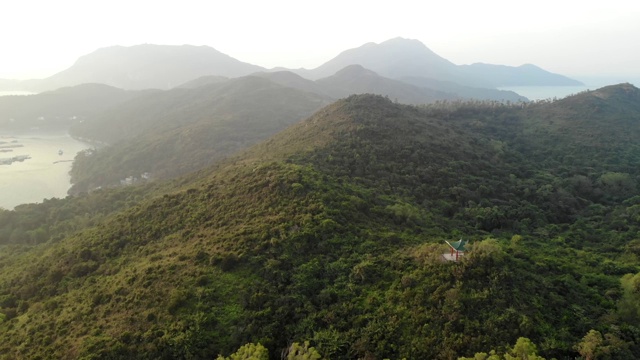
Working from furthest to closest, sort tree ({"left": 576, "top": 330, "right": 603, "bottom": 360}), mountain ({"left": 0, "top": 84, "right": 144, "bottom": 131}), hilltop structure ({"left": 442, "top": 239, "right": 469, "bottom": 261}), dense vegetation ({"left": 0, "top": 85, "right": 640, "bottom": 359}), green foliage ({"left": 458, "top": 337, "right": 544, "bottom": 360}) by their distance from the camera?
mountain ({"left": 0, "top": 84, "right": 144, "bottom": 131}) → hilltop structure ({"left": 442, "top": 239, "right": 469, "bottom": 261}) → dense vegetation ({"left": 0, "top": 85, "right": 640, "bottom": 359}) → tree ({"left": 576, "top": 330, "right": 603, "bottom": 360}) → green foliage ({"left": 458, "top": 337, "right": 544, "bottom": 360})

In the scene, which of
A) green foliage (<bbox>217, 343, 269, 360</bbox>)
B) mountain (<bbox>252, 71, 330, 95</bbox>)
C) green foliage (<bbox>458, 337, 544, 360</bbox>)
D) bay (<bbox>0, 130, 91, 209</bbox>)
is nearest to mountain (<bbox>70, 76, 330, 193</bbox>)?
bay (<bbox>0, 130, 91, 209</bbox>)

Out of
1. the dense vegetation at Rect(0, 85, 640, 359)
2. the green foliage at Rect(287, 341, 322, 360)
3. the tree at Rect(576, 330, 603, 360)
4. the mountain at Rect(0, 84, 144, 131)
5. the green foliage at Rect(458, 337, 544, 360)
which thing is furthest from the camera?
the mountain at Rect(0, 84, 144, 131)

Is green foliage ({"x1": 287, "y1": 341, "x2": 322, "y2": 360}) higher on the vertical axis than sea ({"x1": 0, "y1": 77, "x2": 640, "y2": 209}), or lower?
higher

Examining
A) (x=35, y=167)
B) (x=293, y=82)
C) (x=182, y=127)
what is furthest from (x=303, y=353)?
(x=293, y=82)

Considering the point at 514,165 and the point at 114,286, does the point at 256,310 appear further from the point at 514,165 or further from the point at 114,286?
the point at 514,165

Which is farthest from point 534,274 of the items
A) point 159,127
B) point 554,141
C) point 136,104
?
point 136,104

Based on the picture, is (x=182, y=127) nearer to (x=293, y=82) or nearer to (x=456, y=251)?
(x=293, y=82)

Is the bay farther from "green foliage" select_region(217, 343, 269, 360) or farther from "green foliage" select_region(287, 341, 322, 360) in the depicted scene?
"green foliage" select_region(287, 341, 322, 360)
